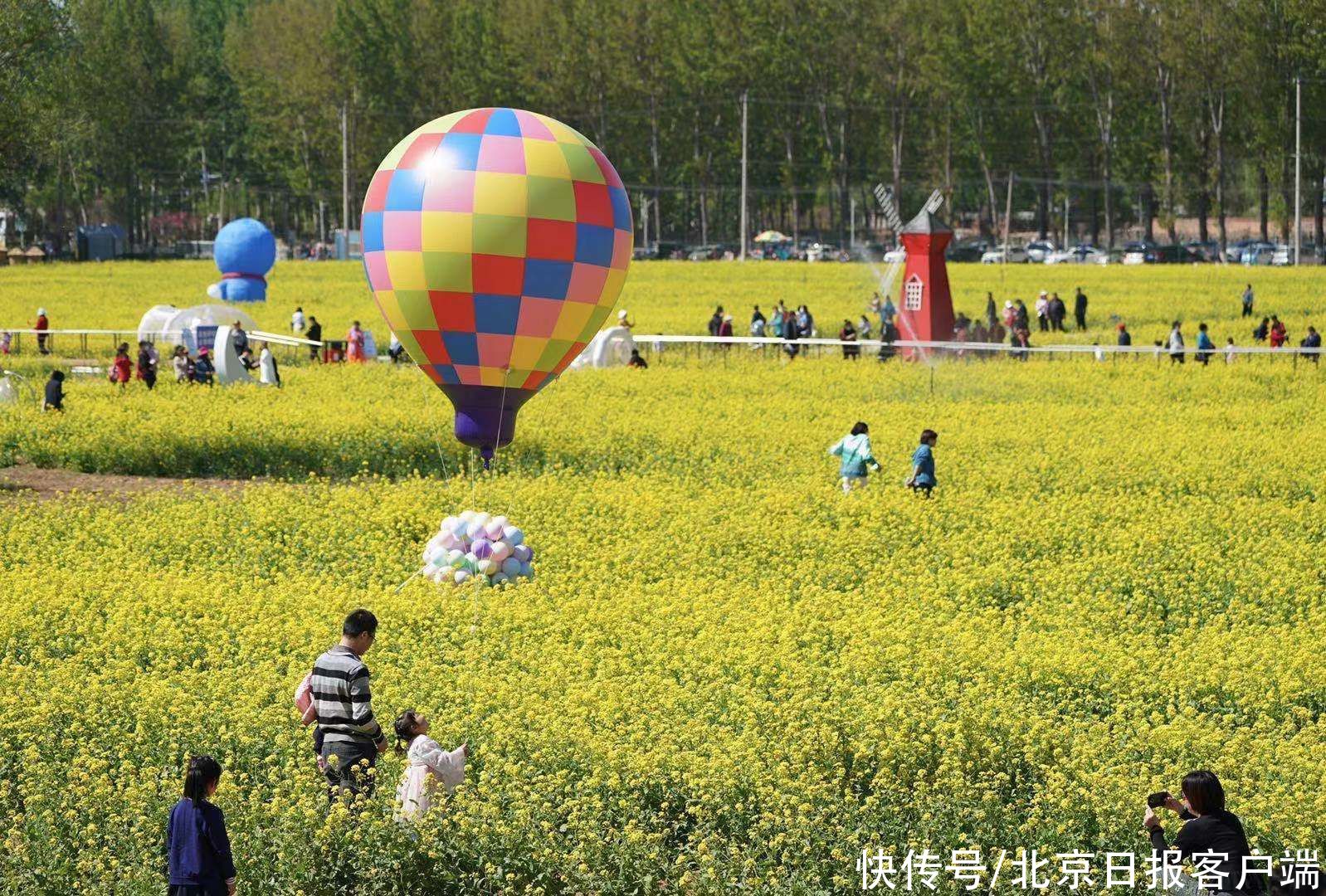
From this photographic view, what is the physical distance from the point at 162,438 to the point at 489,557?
38.3ft

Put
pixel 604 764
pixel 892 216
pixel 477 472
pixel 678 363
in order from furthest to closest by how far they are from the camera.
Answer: pixel 892 216
pixel 678 363
pixel 477 472
pixel 604 764

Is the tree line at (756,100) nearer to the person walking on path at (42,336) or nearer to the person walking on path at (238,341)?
the person walking on path at (42,336)

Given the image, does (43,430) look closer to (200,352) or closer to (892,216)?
(200,352)

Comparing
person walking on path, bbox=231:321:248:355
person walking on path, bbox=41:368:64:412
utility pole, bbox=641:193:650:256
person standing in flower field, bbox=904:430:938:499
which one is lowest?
person standing in flower field, bbox=904:430:938:499

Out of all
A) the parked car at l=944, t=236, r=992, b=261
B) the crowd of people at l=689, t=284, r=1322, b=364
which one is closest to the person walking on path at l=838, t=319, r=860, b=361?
the crowd of people at l=689, t=284, r=1322, b=364

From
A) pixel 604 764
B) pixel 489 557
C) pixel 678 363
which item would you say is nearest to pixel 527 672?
pixel 604 764

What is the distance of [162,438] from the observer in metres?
28.2

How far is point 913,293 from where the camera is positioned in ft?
151

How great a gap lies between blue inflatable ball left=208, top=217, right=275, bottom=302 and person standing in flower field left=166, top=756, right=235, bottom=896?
50.9 meters

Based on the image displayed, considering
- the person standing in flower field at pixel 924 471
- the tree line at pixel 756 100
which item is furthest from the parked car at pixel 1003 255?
the person standing in flower field at pixel 924 471

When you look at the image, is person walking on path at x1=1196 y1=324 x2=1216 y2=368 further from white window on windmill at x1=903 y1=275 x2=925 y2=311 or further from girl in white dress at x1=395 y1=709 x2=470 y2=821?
girl in white dress at x1=395 y1=709 x2=470 y2=821

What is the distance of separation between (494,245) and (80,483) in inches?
461

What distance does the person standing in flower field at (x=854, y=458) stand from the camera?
23547 millimetres

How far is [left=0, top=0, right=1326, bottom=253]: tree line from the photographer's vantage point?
9175 cm
